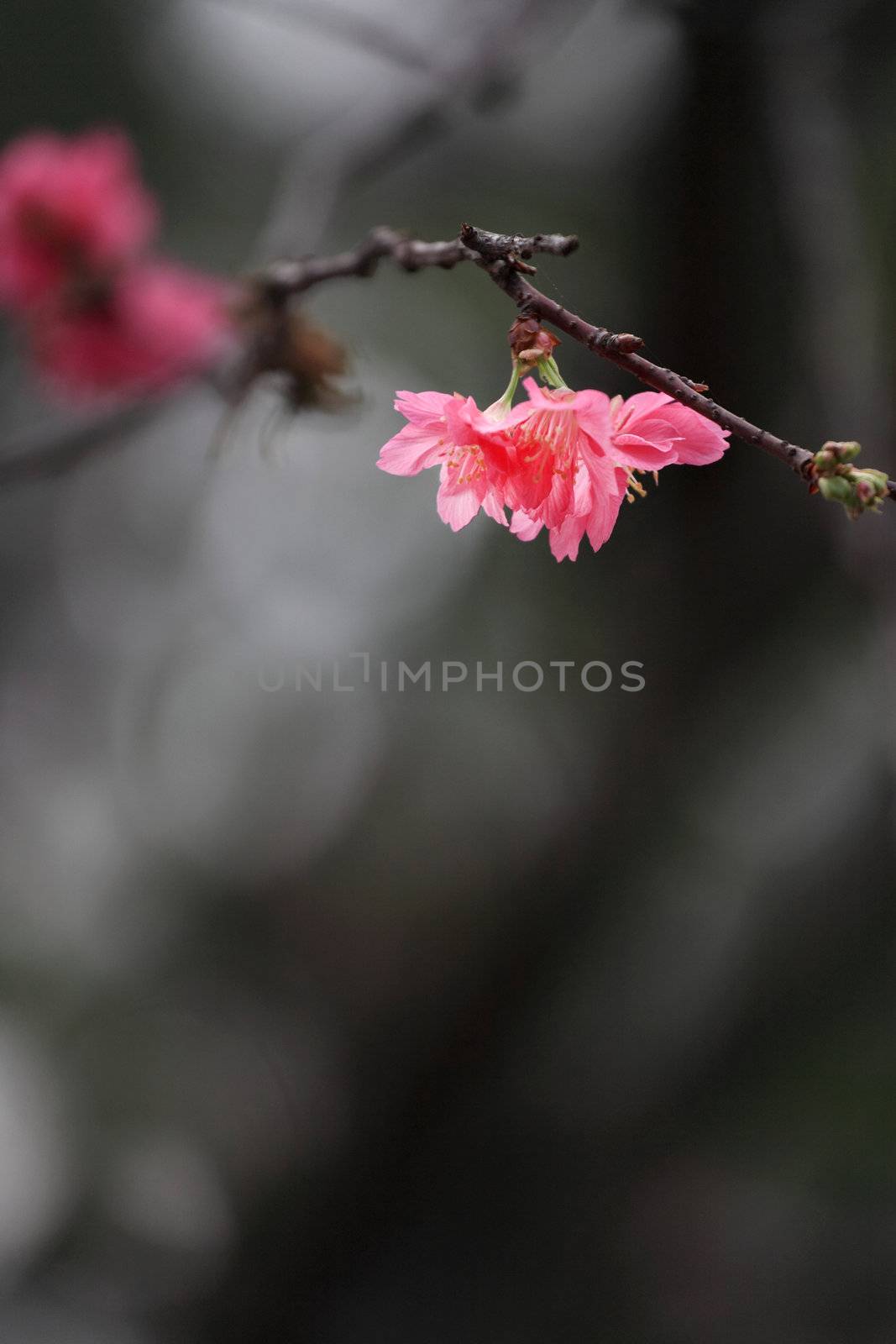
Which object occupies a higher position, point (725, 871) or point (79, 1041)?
point (725, 871)

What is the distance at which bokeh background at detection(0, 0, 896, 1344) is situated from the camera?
2.38 m

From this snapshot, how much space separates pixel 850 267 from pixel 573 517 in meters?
1.49

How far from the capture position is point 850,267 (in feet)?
5.82

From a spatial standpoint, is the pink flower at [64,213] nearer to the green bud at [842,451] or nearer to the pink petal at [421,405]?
the pink petal at [421,405]

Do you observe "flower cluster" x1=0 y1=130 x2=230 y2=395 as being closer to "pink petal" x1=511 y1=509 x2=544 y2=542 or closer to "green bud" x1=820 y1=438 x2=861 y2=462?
"pink petal" x1=511 y1=509 x2=544 y2=542

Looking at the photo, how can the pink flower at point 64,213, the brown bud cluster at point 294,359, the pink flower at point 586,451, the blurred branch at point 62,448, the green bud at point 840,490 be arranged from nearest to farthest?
the green bud at point 840,490
the pink flower at point 586,451
the brown bud cluster at point 294,359
the blurred branch at point 62,448
the pink flower at point 64,213

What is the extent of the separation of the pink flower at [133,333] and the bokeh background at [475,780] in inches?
7.5

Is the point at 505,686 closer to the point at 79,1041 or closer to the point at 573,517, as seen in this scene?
the point at 79,1041

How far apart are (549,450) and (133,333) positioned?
1460mm

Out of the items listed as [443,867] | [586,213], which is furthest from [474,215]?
[443,867]

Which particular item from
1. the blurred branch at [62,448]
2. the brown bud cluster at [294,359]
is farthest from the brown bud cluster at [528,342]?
the blurred branch at [62,448]

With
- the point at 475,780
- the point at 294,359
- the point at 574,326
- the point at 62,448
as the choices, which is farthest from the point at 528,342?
the point at 475,780

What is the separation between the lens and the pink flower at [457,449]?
587 mm

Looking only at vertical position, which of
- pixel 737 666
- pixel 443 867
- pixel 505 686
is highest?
pixel 505 686
